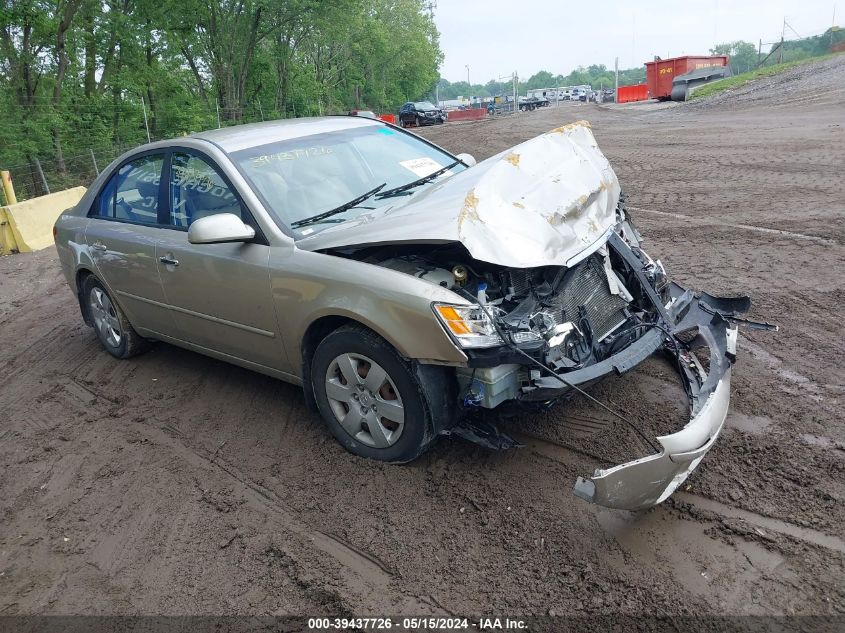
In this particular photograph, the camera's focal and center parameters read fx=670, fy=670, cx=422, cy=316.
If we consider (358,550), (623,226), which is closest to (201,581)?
(358,550)

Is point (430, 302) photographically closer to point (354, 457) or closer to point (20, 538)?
point (354, 457)

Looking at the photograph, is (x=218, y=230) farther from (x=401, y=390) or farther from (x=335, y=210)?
(x=401, y=390)

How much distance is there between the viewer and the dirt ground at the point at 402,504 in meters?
2.78

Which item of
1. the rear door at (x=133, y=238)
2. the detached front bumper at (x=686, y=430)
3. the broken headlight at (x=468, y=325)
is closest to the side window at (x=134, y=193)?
the rear door at (x=133, y=238)

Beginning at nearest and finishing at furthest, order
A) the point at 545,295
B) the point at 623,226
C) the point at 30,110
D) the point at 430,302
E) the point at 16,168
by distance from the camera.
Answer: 1. the point at 430,302
2. the point at 545,295
3. the point at 623,226
4. the point at 16,168
5. the point at 30,110

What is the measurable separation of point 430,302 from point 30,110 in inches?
766

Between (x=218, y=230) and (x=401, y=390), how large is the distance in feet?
4.59

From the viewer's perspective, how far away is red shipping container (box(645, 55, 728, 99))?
3316 cm

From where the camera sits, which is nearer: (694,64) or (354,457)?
(354,457)

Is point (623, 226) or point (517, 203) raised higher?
point (517, 203)

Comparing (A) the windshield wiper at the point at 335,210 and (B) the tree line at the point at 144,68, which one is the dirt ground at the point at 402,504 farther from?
(B) the tree line at the point at 144,68

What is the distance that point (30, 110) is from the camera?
60.3 feet

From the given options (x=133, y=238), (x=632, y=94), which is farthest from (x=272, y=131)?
(x=632, y=94)

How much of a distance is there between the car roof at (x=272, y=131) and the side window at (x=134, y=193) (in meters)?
0.48
